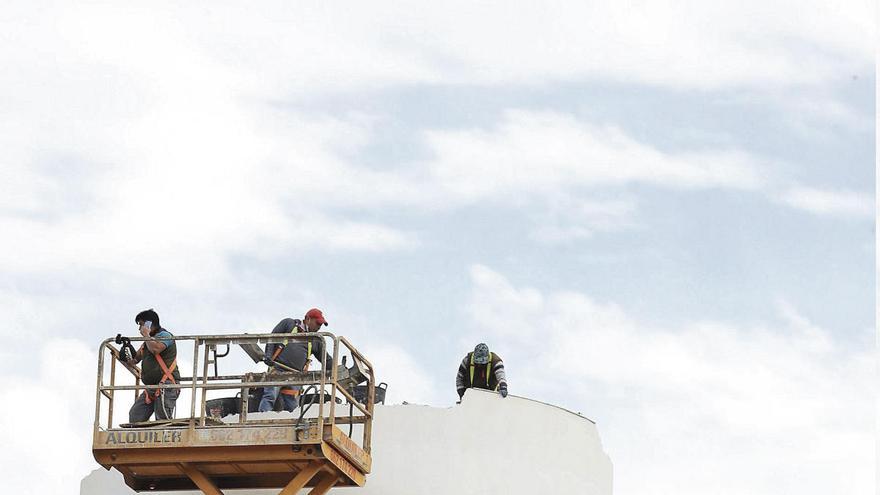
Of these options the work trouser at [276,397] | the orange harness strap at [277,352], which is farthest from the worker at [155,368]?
the work trouser at [276,397]

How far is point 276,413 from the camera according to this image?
23938mm

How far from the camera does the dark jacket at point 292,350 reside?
23.8 metres

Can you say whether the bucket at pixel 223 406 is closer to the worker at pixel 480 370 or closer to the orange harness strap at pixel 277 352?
the orange harness strap at pixel 277 352

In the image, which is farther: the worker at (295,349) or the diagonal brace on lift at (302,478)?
the worker at (295,349)

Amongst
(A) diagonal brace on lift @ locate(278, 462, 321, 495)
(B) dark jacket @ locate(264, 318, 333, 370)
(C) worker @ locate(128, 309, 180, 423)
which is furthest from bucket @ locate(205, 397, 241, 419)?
(A) diagonal brace on lift @ locate(278, 462, 321, 495)

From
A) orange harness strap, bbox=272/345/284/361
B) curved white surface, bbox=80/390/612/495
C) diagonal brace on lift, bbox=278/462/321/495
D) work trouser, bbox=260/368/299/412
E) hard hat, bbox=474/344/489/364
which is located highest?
hard hat, bbox=474/344/489/364

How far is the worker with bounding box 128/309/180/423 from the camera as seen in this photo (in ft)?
75.2

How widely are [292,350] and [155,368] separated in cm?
188

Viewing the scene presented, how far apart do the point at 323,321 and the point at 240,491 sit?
91.2 inches

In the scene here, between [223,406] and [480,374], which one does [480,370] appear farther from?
[223,406]

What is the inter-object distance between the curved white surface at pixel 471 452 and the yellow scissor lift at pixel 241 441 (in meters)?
0.74

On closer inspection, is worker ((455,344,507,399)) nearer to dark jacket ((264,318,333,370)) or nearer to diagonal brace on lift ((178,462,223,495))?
dark jacket ((264,318,333,370))

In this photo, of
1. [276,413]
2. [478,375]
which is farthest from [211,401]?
[478,375]

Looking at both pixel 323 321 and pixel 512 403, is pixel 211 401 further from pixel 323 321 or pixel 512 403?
pixel 512 403
